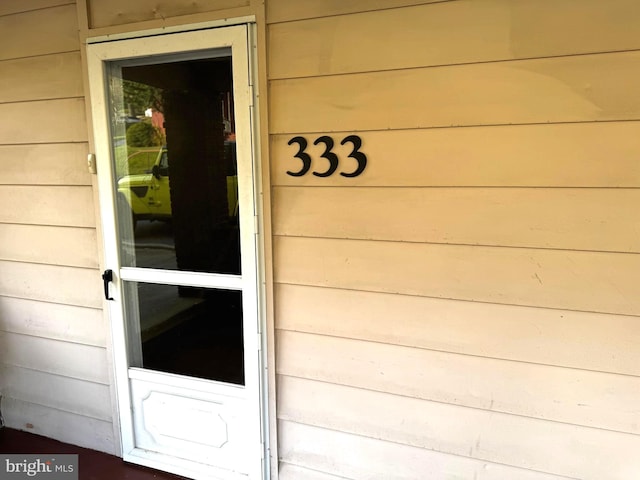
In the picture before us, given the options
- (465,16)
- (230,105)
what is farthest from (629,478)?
(230,105)

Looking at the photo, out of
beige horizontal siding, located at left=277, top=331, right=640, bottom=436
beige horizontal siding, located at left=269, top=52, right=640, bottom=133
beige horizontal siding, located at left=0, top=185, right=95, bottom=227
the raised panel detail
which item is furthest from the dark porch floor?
beige horizontal siding, located at left=269, top=52, right=640, bottom=133

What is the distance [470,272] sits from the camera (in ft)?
4.52

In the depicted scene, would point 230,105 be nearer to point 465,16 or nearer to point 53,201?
point 465,16

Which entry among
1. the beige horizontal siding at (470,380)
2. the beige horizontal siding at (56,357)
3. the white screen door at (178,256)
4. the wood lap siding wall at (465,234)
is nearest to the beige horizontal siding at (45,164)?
the white screen door at (178,256)

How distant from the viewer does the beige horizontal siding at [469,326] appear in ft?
4.24

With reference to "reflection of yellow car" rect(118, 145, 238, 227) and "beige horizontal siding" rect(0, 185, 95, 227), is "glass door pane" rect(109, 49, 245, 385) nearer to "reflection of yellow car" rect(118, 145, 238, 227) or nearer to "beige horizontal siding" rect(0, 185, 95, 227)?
"reflection of yellow car" rect(118, 145, 238, 227)

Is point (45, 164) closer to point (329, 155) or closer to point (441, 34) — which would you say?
point (329, 155)

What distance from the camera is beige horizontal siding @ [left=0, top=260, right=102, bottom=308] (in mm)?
1948

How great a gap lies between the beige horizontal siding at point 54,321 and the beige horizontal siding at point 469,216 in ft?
3.63

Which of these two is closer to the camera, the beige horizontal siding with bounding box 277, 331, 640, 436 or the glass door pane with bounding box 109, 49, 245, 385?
the beige horizontal siding with bounding box 277, 331, 640, 436

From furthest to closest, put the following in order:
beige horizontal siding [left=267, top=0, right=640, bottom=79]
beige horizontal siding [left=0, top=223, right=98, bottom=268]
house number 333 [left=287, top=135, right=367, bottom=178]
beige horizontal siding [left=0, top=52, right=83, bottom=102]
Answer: beige horizontal siding [left=0, top=223, right=98, bottom=268] → beige horizontal siding [left=0, top=52, right=83, bottom=102] → house number 333 [left=287, top=135, right=367, bottom=178] → beige horizontal siding [left=267, top=0, right=640, bottom=79]

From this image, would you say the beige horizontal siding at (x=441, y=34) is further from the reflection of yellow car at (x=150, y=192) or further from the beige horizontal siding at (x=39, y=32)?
the beige horizontal siding at (x=39, y=32)

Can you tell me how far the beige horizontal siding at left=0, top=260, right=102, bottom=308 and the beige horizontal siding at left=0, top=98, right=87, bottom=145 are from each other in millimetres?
613

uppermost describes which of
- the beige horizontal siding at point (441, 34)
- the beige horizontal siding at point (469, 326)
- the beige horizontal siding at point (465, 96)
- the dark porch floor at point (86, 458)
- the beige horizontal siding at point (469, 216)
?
the beige horizontal siding at point (441, 34)
